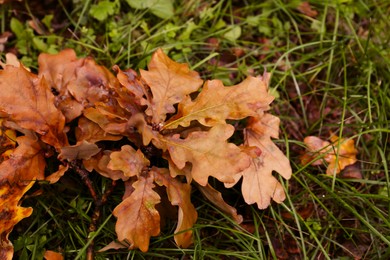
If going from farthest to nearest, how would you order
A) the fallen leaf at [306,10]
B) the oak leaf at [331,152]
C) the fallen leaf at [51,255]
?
the fallen leaf at [306,10] < the oak leaf at [331,152] < the fallen leaf at [51,255]

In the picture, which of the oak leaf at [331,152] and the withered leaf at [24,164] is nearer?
the withered leaf at [24,164]

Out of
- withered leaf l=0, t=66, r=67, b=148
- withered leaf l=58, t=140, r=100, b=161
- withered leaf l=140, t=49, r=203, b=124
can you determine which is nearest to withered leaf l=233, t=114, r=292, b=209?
withered leaf l=140, t=49, r=203, b=124

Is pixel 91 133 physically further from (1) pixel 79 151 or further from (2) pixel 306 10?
(2) pixel 306 10

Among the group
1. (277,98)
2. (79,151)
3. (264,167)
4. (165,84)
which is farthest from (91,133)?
(277,98)

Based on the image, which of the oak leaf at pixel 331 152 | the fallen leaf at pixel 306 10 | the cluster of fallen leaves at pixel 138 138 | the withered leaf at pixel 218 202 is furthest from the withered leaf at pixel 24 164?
the fallen leaf at pixel 306 10

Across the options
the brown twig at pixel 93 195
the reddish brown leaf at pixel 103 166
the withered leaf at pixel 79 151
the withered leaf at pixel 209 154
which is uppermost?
the withered leaf at pixel 209 154

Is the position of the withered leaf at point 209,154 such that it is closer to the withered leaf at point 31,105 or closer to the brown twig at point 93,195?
the brown twig at point 93,195

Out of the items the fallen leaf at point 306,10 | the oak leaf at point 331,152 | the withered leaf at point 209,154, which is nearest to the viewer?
the withered leaf at point 209,154

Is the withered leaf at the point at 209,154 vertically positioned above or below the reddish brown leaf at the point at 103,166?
above

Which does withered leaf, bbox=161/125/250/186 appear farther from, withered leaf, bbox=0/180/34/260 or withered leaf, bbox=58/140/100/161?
withered leaf, bbox=0/180/34/260
